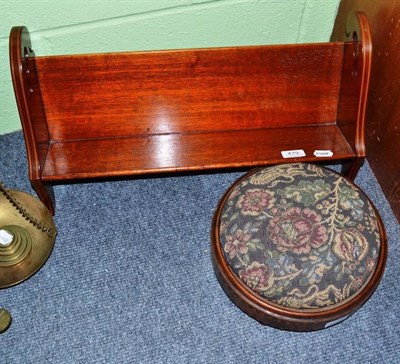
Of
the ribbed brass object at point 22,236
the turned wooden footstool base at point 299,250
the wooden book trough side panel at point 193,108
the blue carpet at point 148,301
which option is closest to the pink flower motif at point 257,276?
the turned wooden footstool base at point 299,250

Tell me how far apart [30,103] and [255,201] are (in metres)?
0.79

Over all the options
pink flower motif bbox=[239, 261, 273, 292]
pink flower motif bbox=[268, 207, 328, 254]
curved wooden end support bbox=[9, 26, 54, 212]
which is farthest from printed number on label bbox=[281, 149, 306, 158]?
curved wooden end support bbox=[9, 26, 54, 212]

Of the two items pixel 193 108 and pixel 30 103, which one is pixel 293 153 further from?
pixel 30 103

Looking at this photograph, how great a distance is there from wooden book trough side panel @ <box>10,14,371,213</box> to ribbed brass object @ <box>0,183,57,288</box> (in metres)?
0.08

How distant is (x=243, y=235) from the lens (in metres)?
1.54

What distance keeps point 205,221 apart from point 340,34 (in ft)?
3.12

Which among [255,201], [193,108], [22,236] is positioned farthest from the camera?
[193,108]

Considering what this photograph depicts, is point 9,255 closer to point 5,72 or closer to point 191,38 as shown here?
point 5,72

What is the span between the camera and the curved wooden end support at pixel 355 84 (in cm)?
167

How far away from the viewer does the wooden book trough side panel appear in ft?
5.70

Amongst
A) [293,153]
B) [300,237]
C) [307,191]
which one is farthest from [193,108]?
[300,237]

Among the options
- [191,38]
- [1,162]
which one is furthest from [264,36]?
[1,162]

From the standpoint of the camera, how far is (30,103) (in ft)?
5.41

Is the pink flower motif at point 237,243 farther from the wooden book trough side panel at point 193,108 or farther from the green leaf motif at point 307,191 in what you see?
the wooden book trough side panel at point 193,108
